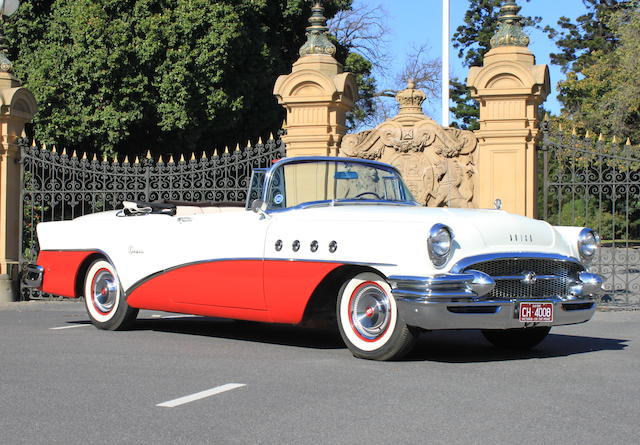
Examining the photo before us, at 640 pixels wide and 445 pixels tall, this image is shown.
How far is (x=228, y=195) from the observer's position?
577 inches

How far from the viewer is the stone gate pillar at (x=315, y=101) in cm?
1347

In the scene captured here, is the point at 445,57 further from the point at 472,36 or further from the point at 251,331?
the point at 472,36

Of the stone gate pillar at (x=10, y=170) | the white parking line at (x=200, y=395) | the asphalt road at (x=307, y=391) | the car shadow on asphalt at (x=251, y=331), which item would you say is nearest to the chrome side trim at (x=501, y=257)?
the asphalt road at (x=307, y=391)

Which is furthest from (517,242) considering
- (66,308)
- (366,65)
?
(366,65)

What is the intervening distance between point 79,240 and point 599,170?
6.85m

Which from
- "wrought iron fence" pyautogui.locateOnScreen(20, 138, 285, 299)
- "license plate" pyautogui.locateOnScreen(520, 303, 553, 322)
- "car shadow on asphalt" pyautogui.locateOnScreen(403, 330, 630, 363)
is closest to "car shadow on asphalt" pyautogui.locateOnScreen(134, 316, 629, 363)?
"car shadow on asphalt" pyautogui.locateOnScreen(403, 330, 630, 363)

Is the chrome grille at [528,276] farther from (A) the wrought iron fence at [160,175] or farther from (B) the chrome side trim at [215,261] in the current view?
(A) the wrought iron fence at [160,175]

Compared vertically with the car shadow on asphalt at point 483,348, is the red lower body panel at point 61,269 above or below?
above

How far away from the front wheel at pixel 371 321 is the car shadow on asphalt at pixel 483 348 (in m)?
0.32

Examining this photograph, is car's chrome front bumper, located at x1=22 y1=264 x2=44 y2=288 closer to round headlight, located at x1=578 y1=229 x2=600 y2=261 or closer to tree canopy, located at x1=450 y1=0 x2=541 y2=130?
round headlight, located at x1=578 y1=229 x2=600 y2=261

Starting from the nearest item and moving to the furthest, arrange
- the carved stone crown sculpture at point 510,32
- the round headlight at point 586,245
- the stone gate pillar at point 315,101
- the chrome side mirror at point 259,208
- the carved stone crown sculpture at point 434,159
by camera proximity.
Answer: the round headlight at point 586,245
the chrome side mirror at point 259,208
the carved stone crown sculpture at point 434,159
the carved stone crown sculpture at point 510,32
the stone gate pillar at point 315,101

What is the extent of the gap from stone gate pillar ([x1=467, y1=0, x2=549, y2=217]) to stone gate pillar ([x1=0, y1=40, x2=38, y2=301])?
730 centimetres

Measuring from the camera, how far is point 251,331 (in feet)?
30.1

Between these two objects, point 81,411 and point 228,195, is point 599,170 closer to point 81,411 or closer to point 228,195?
point 228,195
